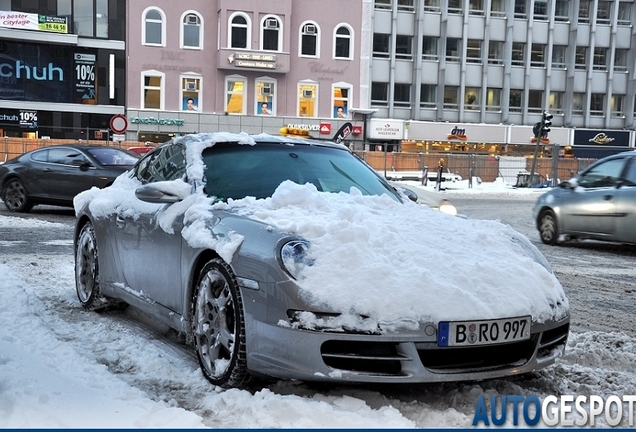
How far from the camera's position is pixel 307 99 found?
1650 inches

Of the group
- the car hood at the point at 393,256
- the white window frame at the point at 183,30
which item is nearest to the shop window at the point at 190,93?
the white window frame at the point at 183,30

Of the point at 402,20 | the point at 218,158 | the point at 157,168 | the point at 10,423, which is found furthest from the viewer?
the point at 402,20

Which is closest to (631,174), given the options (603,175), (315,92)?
(603,175)

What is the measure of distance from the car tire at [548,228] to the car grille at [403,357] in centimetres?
852

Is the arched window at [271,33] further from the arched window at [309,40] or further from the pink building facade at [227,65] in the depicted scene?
the arched window at [309,40]

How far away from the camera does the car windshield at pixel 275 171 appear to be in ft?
15.1

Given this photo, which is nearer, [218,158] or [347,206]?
[347,206]

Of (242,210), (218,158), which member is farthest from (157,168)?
(242,210)

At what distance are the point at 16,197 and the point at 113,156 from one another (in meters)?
2.18

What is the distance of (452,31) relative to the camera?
45.1 metres

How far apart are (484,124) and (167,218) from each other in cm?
4291

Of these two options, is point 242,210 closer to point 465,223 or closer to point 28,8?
point 465,223

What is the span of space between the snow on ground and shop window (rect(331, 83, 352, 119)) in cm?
3780
